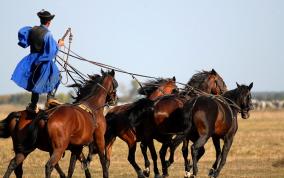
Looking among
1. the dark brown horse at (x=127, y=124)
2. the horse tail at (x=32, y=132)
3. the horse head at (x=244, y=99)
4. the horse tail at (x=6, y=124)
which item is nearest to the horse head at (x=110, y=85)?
the dark brown horse at (x=127, y=124)

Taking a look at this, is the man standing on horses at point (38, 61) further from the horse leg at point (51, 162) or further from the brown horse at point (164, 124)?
the brown horse at point (164, 124)

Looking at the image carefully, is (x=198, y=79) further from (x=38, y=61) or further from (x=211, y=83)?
(x=38, y=61)

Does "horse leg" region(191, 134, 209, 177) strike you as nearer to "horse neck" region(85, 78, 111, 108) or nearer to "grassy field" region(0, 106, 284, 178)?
"grassy field" region(0, 106, 284, 178)

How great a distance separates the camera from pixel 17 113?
15.5m

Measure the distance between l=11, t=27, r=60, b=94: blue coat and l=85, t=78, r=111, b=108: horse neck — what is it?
138 cm

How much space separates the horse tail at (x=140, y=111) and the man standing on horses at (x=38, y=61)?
12.8 ft

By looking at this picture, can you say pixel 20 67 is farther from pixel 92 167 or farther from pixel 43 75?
pixel 92 167

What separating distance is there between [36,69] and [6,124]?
1220mm

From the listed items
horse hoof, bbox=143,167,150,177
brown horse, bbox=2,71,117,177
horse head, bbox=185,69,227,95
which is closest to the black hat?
brown horse, bbox=2,71,117,177

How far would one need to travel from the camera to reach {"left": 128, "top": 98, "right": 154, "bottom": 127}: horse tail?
63.0 feet

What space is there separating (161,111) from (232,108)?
1732 mm

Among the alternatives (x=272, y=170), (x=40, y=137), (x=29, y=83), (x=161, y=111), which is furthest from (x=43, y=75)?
(x=272, y=170)

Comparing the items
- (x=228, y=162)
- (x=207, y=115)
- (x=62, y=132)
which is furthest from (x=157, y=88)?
(x=62, y=132)

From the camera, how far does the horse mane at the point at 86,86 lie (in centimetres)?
1722
